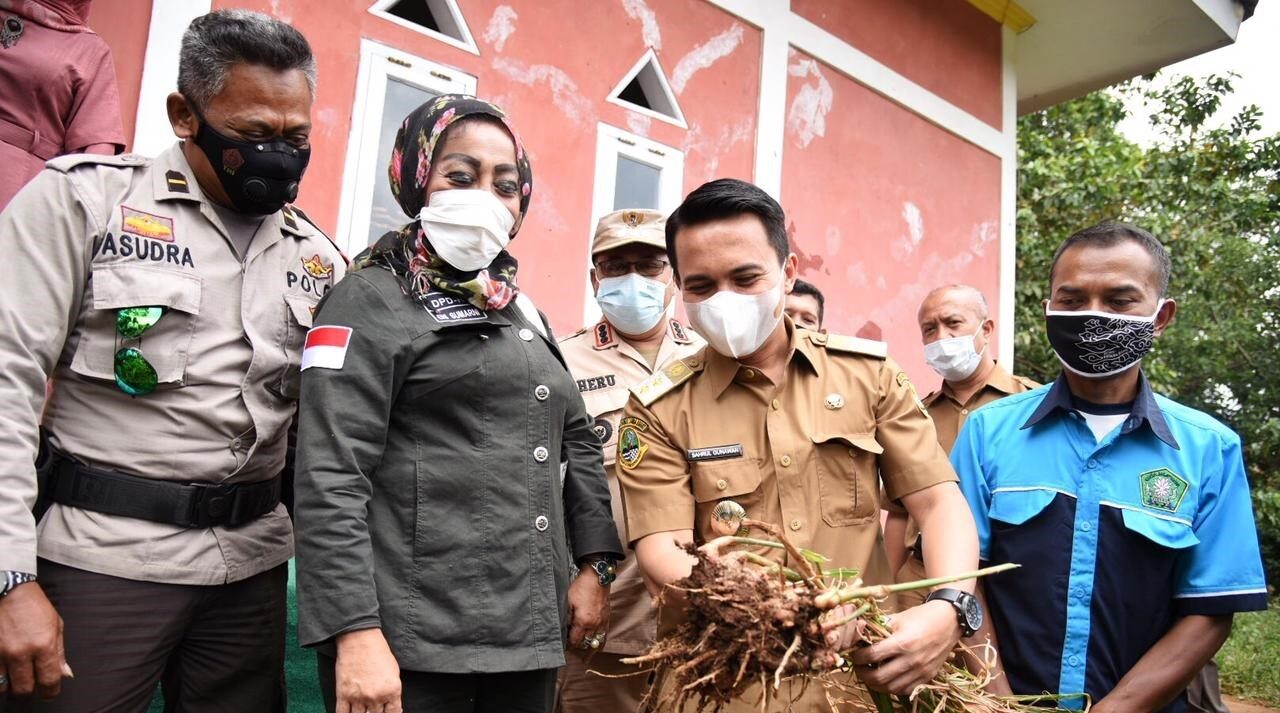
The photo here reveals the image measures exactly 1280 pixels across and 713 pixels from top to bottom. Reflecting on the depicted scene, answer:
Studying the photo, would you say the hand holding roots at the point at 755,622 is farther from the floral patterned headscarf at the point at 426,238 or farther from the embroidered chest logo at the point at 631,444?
the floral patterned headscarf at the point at 426,238

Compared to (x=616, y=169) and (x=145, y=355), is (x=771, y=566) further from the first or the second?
(x=616, y=169)

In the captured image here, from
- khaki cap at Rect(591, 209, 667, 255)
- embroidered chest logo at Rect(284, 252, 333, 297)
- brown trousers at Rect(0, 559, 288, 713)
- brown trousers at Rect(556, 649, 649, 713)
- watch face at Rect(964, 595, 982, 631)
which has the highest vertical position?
khaki cap at Rect(591, 209, 667, 255)

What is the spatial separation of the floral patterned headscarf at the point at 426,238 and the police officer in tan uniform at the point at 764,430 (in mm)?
479

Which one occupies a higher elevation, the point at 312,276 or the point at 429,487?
the point at 312,276

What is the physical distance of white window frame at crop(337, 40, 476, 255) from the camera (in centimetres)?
429

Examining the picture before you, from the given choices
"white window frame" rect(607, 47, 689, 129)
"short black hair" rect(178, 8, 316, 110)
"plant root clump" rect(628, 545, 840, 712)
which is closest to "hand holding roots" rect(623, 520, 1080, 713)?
"plant root clump" rect(628, 545, 840, 712)

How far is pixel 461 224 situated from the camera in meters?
2.18

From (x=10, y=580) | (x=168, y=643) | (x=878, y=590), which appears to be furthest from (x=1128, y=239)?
(x=10, y=580)

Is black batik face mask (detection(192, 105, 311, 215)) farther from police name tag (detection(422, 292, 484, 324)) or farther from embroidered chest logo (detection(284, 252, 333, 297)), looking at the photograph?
police name tag (detection(422, 292, 484, 324))

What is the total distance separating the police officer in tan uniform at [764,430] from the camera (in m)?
2.24

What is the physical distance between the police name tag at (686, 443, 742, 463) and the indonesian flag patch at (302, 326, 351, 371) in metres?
0.91

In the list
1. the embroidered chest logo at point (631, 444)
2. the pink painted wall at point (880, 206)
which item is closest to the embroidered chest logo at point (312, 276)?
the embroidered chest logo at point (631, 444)

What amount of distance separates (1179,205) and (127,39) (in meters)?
14.4

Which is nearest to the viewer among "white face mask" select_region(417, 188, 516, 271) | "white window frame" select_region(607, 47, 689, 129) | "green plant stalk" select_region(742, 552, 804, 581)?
"green plant stalk" select_region(742, 552, 804, 581)
